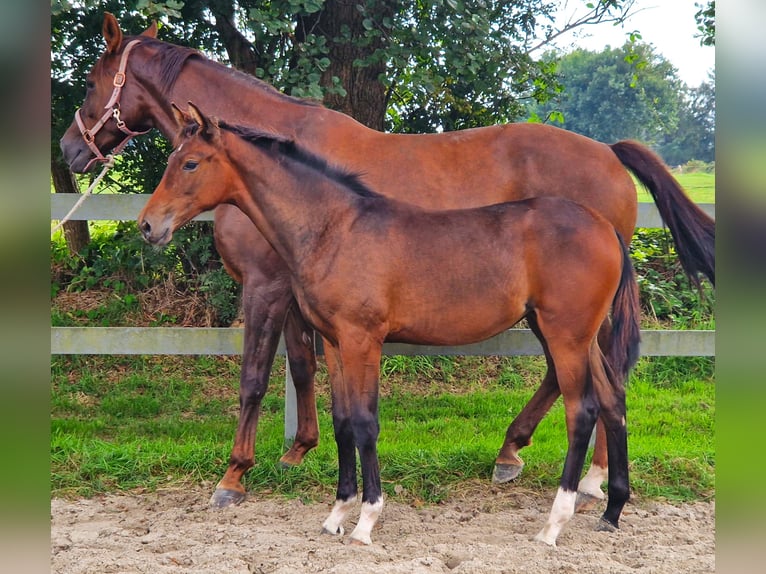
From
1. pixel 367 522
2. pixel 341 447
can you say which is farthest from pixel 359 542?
pixel 341 447

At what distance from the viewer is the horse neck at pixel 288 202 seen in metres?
3.62

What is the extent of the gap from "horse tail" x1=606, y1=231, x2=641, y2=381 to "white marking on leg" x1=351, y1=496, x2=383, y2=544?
4.69 ft

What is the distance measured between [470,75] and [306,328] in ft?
9.01

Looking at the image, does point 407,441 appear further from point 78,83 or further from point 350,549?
point 78,83

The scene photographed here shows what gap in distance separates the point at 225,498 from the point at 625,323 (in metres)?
2.37

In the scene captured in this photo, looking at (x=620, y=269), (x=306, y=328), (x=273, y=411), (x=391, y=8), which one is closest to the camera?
(x=620, y=269)

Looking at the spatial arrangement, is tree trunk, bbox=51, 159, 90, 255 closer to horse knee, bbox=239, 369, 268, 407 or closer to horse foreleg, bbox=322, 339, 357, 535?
horse knee, bbox=239, 369, 268, 407

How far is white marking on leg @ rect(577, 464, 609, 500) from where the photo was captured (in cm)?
419

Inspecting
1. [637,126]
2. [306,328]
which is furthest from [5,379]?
[637,126]

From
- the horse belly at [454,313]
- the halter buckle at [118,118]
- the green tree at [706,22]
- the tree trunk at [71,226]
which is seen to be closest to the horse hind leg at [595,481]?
the horse belly at [454,313]

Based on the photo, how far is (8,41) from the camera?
942mm

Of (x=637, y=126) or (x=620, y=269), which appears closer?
(x=620, y=269)

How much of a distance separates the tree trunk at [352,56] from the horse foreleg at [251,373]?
7.73ft

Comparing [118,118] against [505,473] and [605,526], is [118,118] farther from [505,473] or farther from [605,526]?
[605,526]
